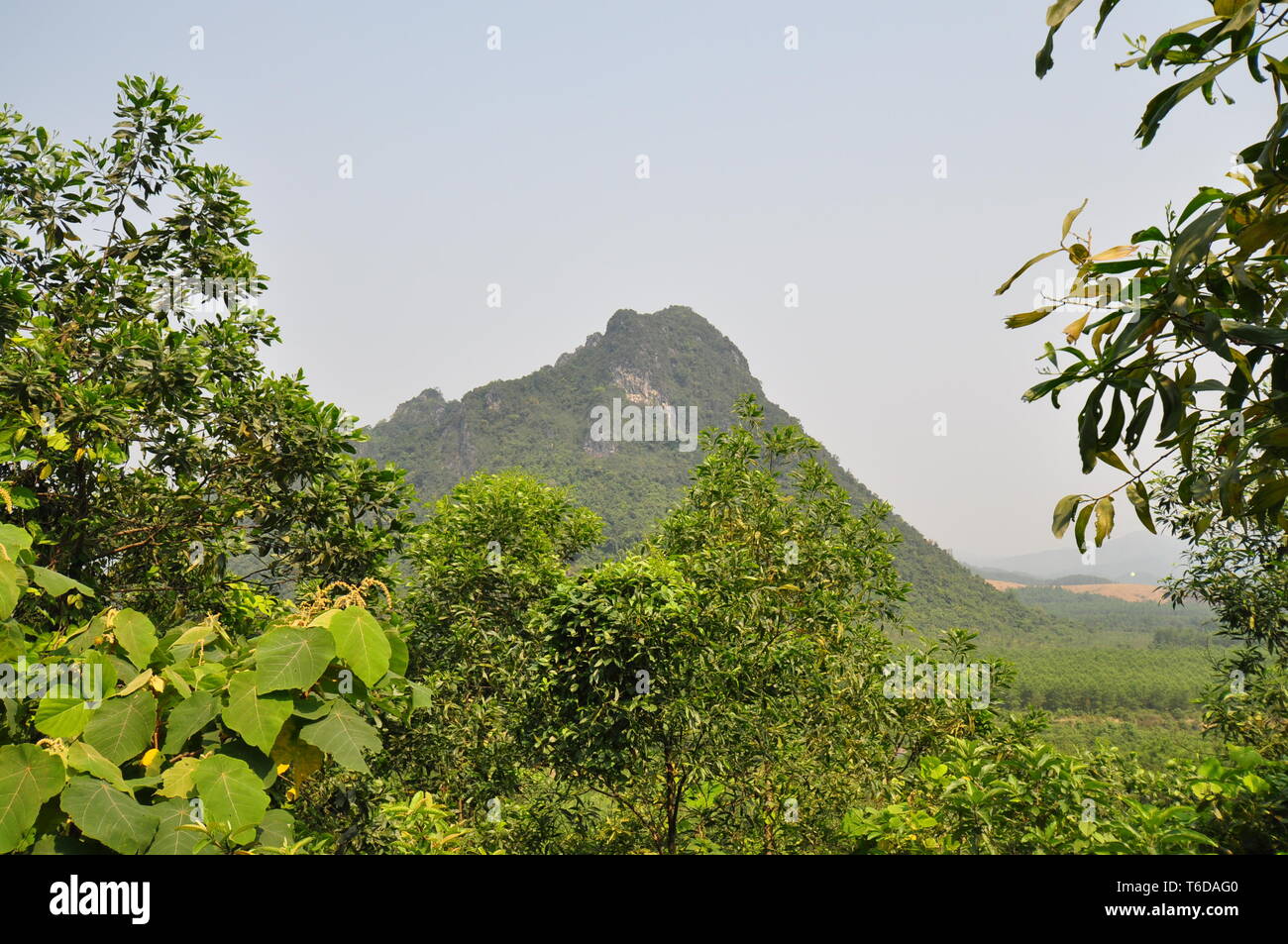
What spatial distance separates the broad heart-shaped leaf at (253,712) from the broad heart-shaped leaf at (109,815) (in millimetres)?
197

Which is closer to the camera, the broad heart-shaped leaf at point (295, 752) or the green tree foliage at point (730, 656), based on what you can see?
the broad heart-shaped leaf at point (295, 752)

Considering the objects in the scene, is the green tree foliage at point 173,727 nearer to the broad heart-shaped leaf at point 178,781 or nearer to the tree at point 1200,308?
the broad heart-shaped leaf at point 178,781

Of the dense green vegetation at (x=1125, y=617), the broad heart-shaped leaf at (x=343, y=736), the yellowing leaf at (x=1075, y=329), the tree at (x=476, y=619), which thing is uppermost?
the yellowing leaf at (x=1075, y=329)

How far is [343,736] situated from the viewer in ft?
4.92

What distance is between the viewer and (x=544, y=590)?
7156 millimetres

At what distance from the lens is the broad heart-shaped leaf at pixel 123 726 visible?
4.85 ft

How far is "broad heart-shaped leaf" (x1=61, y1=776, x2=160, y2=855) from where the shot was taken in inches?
51.0

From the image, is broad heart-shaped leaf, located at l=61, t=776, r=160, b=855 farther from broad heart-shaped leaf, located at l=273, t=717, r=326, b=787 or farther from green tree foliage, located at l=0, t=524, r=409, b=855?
broad heart-shaped leaf, located at l=273, t=717, r=326, b=787

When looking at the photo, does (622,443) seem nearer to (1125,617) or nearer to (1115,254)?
(1125,617)

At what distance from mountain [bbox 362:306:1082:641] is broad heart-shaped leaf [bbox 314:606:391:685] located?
34.0m

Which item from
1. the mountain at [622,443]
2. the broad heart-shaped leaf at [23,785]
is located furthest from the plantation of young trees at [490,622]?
the mountain at [622,443]

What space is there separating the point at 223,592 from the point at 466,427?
66747mm

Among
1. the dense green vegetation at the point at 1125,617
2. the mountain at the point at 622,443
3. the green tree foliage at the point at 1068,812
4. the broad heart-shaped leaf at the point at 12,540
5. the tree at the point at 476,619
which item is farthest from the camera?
the dense green vegetation at the point at 1125,617

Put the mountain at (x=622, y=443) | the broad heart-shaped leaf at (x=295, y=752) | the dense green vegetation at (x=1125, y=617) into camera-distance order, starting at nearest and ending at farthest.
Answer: the broad heart-shaped leaf at (x=295, y=752)
the mountain at (x=622, y=443)
the dense green vegetation at (x=1125, y=617)
